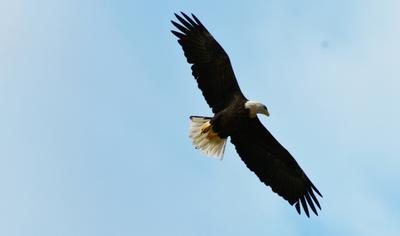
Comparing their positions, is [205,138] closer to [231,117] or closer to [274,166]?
[231,117]

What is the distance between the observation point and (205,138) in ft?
64.4

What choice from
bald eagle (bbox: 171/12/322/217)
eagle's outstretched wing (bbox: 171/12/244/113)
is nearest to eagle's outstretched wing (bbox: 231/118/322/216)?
bald eagle (bbox: 171/12/322/217)

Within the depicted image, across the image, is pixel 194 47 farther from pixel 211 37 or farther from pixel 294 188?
pixel 294 188

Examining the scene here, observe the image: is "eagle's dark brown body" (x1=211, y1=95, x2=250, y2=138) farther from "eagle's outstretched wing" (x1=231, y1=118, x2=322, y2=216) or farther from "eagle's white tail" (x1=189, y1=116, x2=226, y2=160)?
"eagle's outstretched wing" (x1=231, y1=118, x2=322, y2=216)

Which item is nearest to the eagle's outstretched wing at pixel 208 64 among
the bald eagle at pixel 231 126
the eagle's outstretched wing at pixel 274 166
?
the bald eagle at pixel 231 126

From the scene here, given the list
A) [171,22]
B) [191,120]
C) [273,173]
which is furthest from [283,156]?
[171,22]

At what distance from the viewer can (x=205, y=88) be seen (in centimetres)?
1927

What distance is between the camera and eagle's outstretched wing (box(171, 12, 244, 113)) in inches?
754

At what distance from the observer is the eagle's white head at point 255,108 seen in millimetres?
19109

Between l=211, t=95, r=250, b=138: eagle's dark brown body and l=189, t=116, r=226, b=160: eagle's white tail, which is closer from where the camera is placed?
l=211, t=95, r=250, b=138: eagle's dark brown body

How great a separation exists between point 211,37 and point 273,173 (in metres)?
2.69

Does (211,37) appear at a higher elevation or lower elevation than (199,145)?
higher

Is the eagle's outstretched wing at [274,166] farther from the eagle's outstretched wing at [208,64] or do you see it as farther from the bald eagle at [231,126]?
the eagle's outstretched wing at [208,64]

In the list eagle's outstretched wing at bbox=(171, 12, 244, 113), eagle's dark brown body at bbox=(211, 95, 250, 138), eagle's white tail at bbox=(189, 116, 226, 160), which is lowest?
eagle's white tail at bbox=(189, 116, 226, 160)
